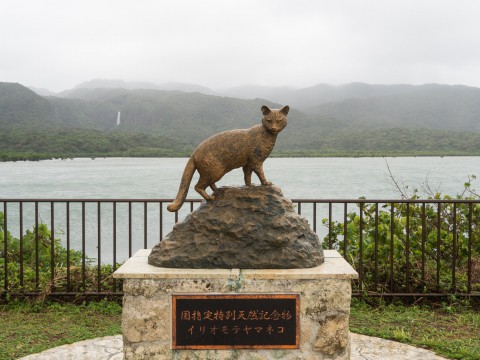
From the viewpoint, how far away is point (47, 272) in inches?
226

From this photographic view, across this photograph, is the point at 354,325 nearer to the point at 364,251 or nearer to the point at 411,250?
the point at 364,251

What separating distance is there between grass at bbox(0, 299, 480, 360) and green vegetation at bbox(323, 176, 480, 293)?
321 millimetres

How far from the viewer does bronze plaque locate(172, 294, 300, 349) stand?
9.82ft

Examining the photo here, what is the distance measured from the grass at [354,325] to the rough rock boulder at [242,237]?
1.61m

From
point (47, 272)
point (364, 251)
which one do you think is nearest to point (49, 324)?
point (47, 272)

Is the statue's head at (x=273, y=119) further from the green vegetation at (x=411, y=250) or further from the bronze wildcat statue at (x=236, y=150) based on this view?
the green vegetation at (x=411, y=250)

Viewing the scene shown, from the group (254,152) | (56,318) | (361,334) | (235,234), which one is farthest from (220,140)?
(56,318)

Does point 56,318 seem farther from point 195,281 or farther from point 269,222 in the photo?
point 269,222

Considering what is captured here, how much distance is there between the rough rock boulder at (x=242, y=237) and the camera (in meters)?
3.10

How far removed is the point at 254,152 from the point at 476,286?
12.0ft

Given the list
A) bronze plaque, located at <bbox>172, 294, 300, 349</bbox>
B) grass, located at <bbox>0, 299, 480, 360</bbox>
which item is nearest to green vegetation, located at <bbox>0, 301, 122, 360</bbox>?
grass, located at <bbox>0, 299, 480, 360</bbox>

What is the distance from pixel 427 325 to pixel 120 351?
289 cm

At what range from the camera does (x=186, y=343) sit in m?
3.01

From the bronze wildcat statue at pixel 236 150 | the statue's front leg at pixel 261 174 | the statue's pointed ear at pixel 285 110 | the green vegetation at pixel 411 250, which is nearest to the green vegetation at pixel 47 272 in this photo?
the bronze wildcat statue at pixel 236 150
